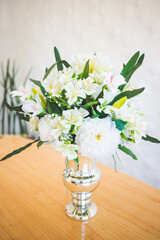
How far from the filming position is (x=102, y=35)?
2.02 meters

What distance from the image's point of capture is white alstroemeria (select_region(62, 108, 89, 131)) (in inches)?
27.5

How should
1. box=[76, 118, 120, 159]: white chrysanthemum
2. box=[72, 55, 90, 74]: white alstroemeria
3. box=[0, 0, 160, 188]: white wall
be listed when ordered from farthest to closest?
box=[0, 0, 160, 188]: white wall
box=[72, 55, 90, 74]: white alstroemeria
box=[76, 118, 120, 159]: white chrysanthemum

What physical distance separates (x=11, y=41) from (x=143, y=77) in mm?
2099

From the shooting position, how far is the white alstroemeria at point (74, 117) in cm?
70

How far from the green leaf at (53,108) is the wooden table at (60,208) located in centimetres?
46

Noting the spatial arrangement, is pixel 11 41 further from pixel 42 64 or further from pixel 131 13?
pixel 131 13

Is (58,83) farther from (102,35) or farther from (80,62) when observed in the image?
(102,35)

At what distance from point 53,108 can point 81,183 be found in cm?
32

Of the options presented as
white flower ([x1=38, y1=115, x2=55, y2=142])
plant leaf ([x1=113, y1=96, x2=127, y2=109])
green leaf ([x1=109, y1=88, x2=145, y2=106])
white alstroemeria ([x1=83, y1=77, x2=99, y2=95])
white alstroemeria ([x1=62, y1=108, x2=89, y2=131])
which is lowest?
white flower ([x1=38, y1=115, x2=55, y2=142])

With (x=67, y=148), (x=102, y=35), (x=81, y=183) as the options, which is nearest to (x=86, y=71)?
(x=67, y=148)

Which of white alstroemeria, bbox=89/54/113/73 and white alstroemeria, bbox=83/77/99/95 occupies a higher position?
white alstroemeria, bbox=89/54/113/73

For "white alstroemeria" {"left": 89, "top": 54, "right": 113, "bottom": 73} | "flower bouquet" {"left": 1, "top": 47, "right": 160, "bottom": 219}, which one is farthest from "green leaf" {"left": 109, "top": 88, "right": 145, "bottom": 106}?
"white alstroemeria" {"left": 89, "top": 54, "right": 113, "bottom": 73}

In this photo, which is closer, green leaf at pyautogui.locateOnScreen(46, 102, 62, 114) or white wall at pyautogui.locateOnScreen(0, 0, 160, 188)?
green leaf at pyautogui.locateOnScreen(46, 102, 62, 114)

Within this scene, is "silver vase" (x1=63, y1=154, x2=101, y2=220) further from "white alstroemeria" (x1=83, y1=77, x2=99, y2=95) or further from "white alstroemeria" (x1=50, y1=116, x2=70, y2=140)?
"white alstroemeria" (x1=83, y1=77, x2=99, y2=95)
